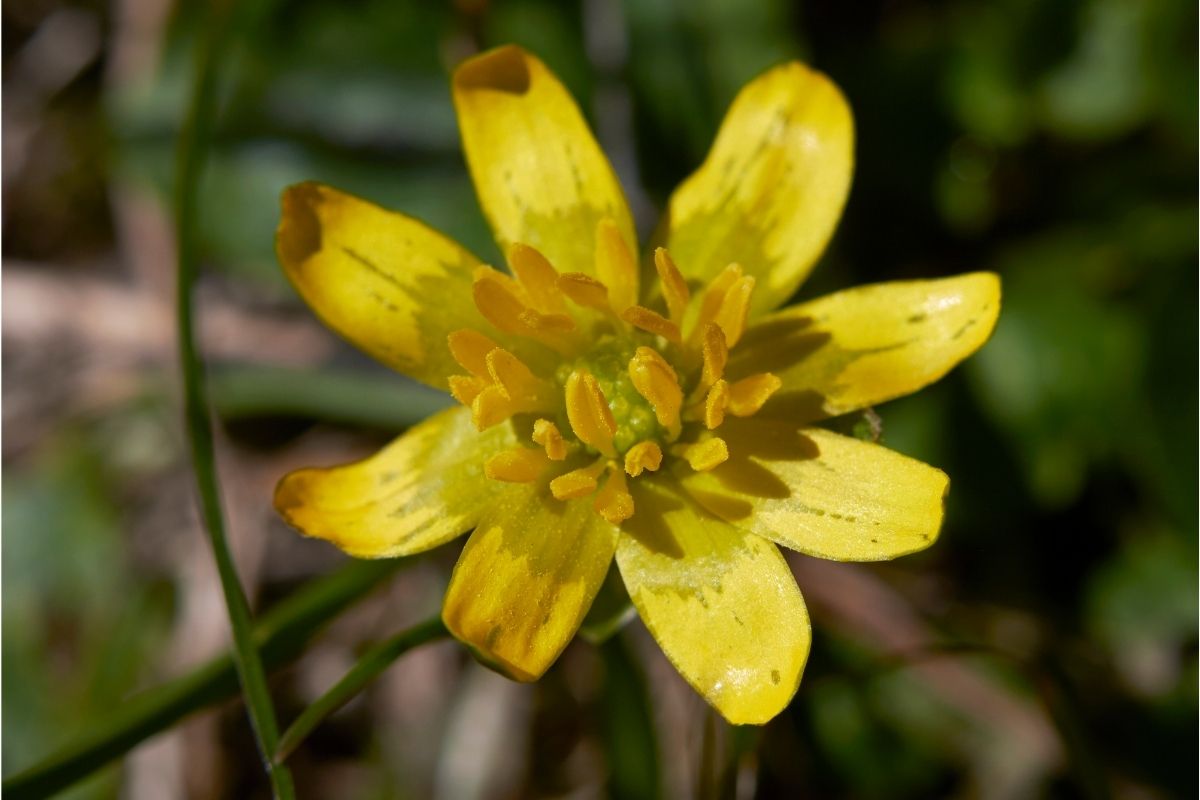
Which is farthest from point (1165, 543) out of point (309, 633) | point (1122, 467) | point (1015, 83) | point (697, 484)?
point (309, 633)

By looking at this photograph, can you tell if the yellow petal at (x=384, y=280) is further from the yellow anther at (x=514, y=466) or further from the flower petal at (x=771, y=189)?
the flower petal at (x=771, y=189)

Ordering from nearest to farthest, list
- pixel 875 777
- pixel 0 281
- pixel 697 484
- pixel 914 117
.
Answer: pixel 697 484 < pixel 875 777 < pixel 914 117 < pixel 0 281

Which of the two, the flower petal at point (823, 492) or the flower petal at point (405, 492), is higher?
the flower petal at point (405, 492)

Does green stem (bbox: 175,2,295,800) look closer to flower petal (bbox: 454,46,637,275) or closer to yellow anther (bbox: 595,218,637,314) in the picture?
flower petal (bbox: 454,46,637,275)

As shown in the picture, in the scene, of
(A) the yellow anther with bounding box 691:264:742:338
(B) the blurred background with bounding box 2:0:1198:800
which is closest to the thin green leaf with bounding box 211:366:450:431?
(B) the blurred background with bounding box 2:0:1198:800

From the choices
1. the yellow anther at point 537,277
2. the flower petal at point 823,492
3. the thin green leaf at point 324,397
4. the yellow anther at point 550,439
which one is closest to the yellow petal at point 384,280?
the yellow anther at point 537,277

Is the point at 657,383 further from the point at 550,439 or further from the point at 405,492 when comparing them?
the point at 405,492

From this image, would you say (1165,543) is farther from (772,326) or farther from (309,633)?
(309,633)
